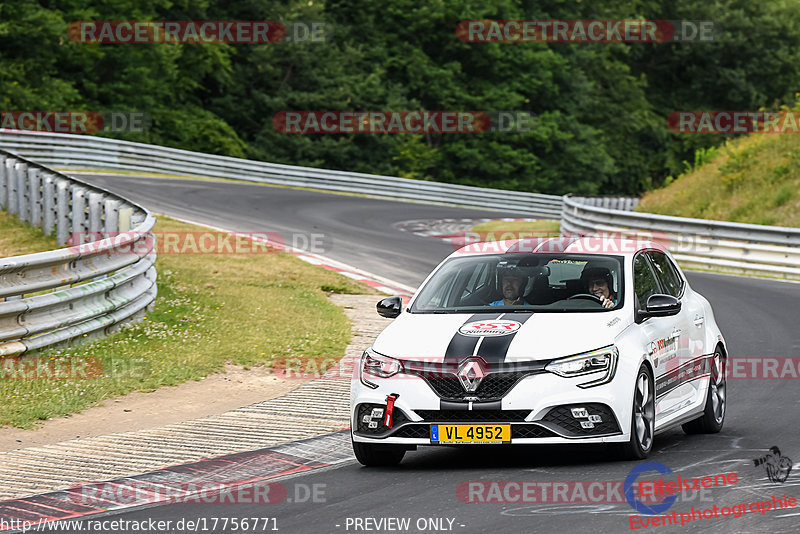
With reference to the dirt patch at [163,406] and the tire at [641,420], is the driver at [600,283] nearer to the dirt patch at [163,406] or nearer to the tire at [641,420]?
the tire at [641,420]

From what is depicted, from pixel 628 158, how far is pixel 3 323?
62.3m

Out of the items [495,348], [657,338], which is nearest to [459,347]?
[495,348]

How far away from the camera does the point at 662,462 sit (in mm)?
8297

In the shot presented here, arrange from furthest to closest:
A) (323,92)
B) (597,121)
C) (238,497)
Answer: (597,121) < (323,92) < (238,497)

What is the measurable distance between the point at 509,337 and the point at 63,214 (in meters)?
12.6

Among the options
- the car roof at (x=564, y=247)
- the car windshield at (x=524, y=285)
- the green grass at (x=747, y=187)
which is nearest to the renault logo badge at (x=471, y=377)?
the car windshield at (x=524, y=285)

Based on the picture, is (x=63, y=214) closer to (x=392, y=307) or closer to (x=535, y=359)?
(x=392, y=307)

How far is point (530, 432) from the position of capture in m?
7.94

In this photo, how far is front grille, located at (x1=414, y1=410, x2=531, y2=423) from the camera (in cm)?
792

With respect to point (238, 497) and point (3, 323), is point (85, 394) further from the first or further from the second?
point (238, 497)

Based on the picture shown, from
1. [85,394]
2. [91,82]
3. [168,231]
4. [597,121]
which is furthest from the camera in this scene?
[597,121]

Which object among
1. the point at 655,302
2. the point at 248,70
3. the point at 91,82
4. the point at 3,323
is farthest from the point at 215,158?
the point at 655,302

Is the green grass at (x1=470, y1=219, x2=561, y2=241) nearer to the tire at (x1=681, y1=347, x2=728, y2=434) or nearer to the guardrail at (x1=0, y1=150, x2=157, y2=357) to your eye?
the guardrail at (x1=0, y1=150, x2=157, y2=357)

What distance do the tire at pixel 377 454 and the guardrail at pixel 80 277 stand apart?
13.8ft
